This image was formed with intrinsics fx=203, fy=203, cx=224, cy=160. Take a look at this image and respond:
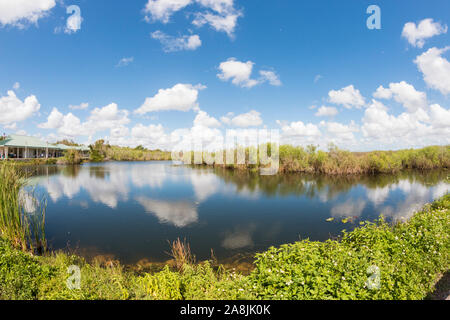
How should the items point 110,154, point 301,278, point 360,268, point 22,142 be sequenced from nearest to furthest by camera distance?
point 301,278, point 360,268, point 22,142, point 110,154

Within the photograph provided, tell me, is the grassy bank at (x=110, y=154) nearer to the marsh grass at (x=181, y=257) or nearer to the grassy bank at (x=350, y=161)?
the grassy bank at (x=350, y=161)

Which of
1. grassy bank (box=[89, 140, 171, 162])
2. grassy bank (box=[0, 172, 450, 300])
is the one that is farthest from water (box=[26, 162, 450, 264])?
grassy bank (box=[89, 140, 171, 162])

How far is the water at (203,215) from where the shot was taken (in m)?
9.62

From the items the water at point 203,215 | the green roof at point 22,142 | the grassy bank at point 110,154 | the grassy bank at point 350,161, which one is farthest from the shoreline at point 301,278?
the grassy bank at point 110,154

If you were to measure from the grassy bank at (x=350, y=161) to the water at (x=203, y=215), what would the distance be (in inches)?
529

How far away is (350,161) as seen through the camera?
35844 millimetres

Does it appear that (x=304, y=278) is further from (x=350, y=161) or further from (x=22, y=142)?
(x=22, y=142)

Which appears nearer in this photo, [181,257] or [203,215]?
[181,257]

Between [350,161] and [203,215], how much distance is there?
32.4 meters

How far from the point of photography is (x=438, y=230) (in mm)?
6211

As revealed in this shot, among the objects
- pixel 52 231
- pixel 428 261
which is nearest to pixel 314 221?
pixel 428 261

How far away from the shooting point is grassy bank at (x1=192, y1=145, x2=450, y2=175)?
118ft

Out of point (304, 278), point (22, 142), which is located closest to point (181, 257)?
point (304, 278)
